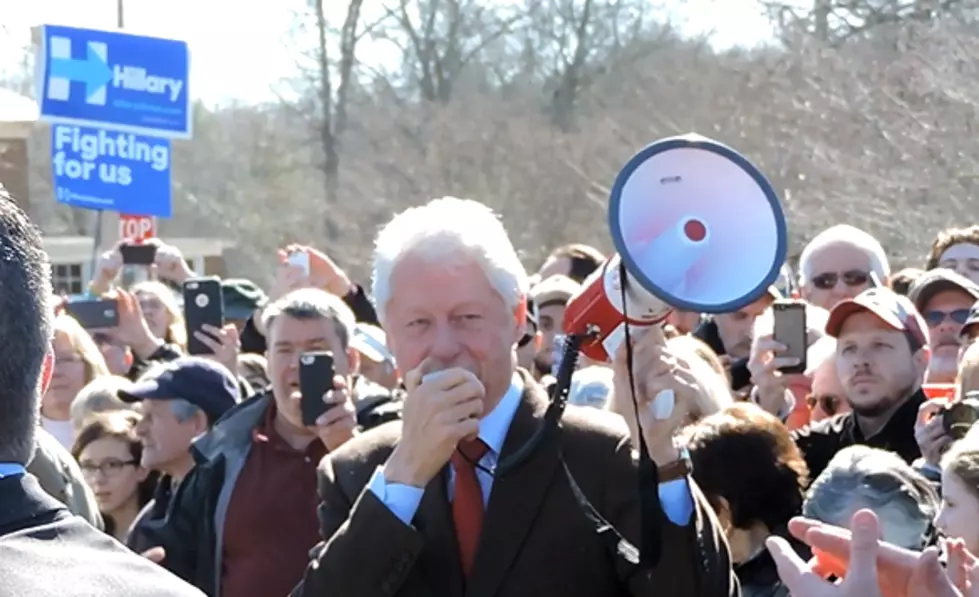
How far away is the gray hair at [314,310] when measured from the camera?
5266 millimetres

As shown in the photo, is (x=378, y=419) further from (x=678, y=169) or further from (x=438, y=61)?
(x=438, y=61)

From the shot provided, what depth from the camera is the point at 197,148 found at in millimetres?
38469

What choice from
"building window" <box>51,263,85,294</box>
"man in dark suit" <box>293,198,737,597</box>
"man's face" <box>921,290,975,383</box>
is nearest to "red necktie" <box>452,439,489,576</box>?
"man in dark suit" <box>293,198,737,597</box>

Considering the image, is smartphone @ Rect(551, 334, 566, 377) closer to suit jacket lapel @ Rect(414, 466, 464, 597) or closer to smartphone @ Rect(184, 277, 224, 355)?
suit jacket lapel @ Rect(414, 466, 464, 597)

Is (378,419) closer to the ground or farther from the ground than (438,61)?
closer to the ground

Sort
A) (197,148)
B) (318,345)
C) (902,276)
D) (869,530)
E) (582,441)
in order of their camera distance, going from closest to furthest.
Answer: (869,530), (582,441), (318,345), (902,276), (197,148)

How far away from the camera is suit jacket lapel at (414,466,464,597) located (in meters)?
3.23

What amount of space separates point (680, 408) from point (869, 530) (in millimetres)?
532

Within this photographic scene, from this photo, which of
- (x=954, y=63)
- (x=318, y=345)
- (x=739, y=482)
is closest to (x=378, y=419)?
(x=318, y=345)

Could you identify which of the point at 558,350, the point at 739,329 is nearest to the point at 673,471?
the point at 558,350

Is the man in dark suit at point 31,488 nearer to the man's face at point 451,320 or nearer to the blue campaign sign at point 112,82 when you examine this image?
the man's face at point 451,320

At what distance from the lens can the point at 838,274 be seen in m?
7.02

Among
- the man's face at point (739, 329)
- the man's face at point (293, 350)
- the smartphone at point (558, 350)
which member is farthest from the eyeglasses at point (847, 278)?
the man's face at point (293, 350)

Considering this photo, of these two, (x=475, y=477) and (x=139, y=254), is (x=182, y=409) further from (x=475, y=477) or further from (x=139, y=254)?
(x=139, y=254)
